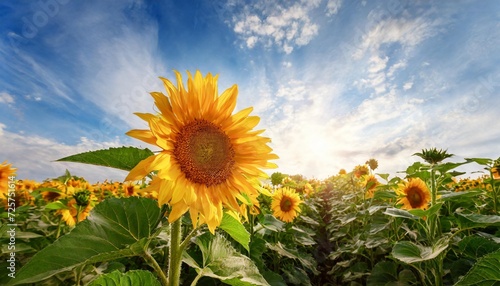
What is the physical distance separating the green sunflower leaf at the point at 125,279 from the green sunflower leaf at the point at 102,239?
10 centimetres

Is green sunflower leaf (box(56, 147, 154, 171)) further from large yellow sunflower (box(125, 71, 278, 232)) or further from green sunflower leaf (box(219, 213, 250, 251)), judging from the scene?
green sunflower leaf (box(219, 213, 250, 251))

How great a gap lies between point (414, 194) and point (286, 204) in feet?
6.52

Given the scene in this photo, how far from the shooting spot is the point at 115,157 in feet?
4.14

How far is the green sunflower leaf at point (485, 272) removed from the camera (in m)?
1.38

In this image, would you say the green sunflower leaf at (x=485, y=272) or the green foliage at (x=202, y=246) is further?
the green sunflower leaf at (x=485, y=272)

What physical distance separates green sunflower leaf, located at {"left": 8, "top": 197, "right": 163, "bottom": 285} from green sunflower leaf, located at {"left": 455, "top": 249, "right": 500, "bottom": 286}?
4.62 feet

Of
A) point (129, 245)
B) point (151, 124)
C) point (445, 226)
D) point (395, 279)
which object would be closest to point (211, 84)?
point (151, 124)

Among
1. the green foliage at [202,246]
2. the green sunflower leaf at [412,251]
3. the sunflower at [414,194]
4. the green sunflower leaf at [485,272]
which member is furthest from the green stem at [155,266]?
the sunflower at [414,194]

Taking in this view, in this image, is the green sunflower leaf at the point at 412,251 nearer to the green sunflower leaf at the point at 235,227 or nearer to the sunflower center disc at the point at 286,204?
the green sunflower leaf at the point at 235,227

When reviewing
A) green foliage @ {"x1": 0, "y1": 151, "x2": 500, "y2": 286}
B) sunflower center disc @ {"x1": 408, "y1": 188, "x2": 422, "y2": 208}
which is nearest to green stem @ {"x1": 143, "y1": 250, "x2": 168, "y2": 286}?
green foliage @ {"x1": 0, "y1": 151, "x2": 500, "y2": 286}

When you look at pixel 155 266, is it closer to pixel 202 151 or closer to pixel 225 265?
pixel 225 265

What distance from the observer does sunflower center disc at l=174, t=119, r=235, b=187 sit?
147cm

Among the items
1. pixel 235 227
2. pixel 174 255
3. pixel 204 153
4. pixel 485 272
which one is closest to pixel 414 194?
pixel 485 272

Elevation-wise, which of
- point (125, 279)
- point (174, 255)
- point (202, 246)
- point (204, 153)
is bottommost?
point (125, 279)
